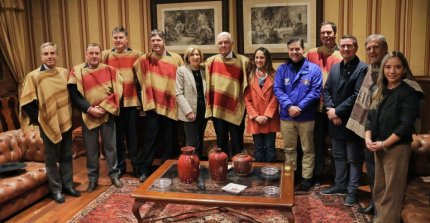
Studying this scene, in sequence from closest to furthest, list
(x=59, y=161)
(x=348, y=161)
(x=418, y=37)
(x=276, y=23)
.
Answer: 1. (x=348, y=161)
2. (x=59, y=161)
3. (x=418, y=37)
4. (x=276, y=23)

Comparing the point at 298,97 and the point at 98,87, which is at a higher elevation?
the point at 98,87

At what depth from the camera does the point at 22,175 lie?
11.4 ft

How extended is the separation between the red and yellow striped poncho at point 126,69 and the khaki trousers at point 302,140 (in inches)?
58.4

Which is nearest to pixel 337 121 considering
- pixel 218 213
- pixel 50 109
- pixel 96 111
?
pixel 218 213

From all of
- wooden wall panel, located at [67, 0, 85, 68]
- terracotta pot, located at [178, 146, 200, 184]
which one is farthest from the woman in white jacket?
wooden wall panel, located at [67, 0, 85, 68]

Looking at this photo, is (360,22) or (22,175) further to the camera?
(360,22)

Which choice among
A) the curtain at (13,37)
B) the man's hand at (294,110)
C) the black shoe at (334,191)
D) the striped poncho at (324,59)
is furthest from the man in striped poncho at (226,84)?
the curtain at (13,37)

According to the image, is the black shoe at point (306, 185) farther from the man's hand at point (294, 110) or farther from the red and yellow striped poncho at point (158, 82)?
the red and yellow striped poncho at point (158, 82)

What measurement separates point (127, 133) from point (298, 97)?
180cm

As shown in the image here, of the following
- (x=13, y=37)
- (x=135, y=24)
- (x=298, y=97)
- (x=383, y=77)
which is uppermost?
(x=135, y=24)

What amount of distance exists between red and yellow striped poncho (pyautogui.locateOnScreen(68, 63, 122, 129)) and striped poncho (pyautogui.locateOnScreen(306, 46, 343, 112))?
6.06 ft

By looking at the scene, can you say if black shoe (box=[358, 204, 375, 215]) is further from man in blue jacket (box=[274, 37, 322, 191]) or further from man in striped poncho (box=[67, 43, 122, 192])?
man in striped poncho (box=[67, 43, 122, 192])

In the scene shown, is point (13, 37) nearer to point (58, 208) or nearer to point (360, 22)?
point (58, 208)

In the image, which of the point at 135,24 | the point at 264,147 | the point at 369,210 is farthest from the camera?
the point at 135,24
